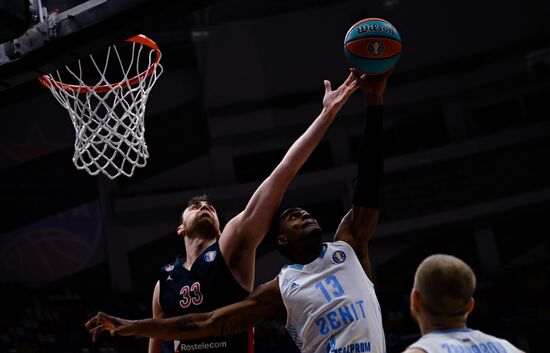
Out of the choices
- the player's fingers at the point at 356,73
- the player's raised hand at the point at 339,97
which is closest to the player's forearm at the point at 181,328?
the player's raised hand at the point at 339,97

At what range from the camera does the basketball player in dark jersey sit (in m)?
3.31

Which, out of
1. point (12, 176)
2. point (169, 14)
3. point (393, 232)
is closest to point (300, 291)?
point (169, 14)

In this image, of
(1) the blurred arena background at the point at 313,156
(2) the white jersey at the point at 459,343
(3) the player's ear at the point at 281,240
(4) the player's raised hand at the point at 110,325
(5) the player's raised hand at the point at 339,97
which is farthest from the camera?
(1) the blurred arena background at the point at 313,156

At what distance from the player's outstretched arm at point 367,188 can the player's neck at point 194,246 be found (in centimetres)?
78

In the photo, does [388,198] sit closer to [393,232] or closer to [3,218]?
[393,232]

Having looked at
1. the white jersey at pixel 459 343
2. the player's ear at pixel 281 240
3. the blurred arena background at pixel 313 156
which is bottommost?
the white jersey at pixel 459 343

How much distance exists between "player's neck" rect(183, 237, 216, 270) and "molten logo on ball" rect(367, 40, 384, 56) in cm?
136

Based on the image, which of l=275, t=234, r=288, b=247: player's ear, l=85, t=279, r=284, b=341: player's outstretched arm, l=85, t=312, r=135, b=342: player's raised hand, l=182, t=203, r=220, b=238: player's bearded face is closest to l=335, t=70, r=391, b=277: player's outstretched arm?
l=275, t=234, r=288, b=247: player's ear

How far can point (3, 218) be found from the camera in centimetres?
1362

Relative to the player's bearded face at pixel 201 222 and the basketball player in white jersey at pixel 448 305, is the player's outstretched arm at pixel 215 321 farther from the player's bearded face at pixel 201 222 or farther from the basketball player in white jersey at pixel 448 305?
the basketball player in white jersey at pixel 448 305

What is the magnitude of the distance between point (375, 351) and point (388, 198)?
11818 millimetres

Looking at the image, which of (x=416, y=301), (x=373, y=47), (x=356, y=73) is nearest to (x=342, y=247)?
(x=356, y=73)

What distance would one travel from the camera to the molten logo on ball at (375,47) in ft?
11.4

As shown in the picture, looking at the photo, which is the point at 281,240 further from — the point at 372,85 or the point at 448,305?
the point at 448,305
